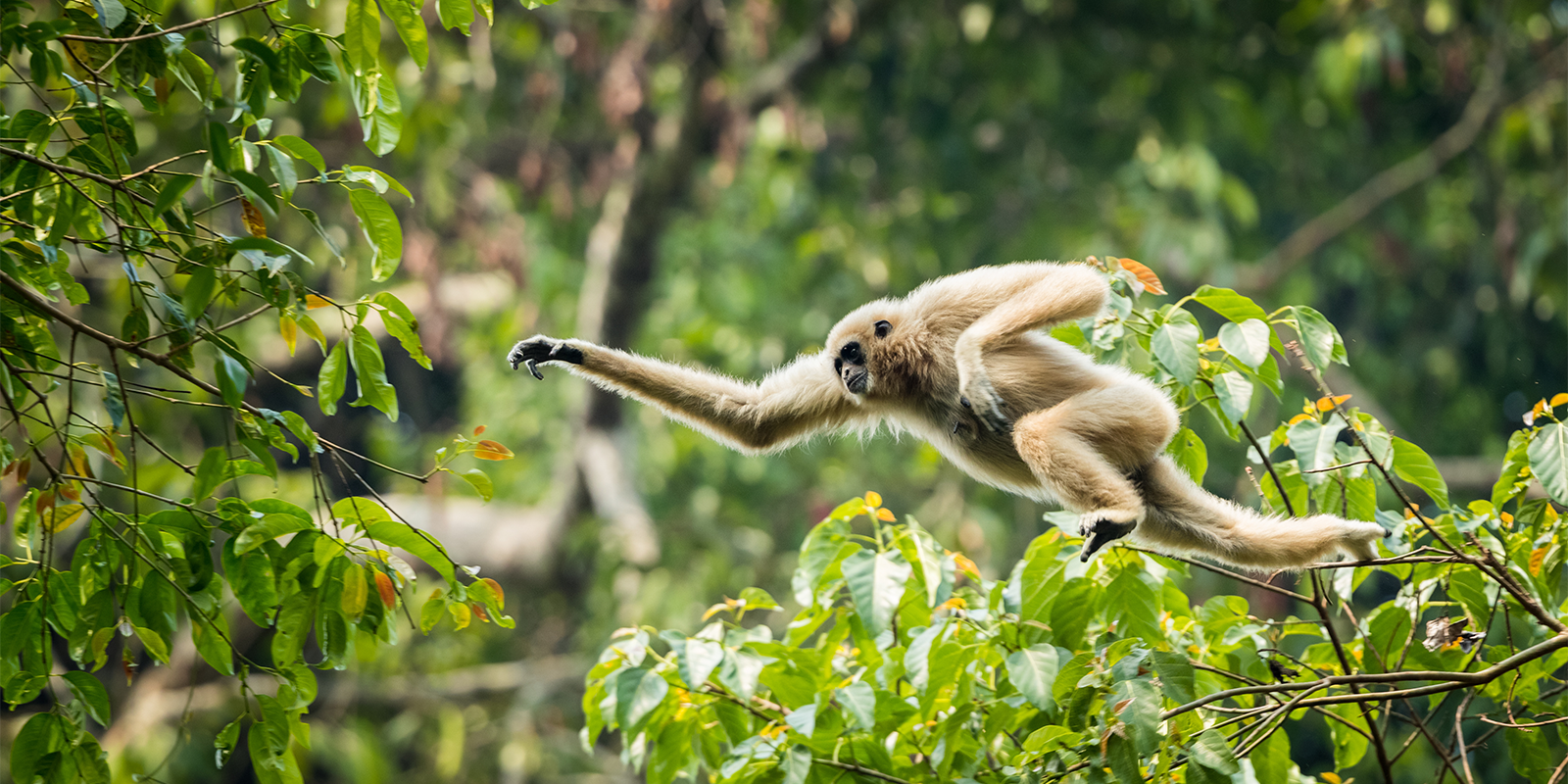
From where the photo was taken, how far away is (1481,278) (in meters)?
9.66

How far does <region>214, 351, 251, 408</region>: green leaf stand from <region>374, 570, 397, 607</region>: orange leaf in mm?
547

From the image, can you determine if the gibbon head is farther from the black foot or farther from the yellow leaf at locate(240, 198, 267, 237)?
the yellow leaf at locate(240, 198, 267, 237)

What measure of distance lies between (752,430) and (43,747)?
6.51 feet

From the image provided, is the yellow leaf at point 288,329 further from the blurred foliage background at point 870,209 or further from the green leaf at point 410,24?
the blurred foliage background at point 870,209

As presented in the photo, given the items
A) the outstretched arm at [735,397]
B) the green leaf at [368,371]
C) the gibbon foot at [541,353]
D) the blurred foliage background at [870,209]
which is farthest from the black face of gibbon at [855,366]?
the blurred foliage background at [870,209]

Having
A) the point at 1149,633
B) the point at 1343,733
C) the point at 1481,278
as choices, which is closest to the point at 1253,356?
the point at 1149,633

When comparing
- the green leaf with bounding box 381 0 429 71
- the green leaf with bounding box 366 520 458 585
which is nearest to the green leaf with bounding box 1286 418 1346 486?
A: the green leaf with bounding box 366 520 458 585

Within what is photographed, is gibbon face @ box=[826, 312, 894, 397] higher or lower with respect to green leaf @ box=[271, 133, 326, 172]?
higher

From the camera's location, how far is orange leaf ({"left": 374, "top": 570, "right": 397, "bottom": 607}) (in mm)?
2309

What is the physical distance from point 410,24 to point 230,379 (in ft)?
3.19

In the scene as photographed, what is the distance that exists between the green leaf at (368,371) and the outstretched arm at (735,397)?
1.08 meters

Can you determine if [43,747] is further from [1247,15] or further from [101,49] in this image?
[1247,15]

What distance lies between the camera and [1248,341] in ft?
8.24

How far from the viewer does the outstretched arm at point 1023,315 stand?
2.80 metres
